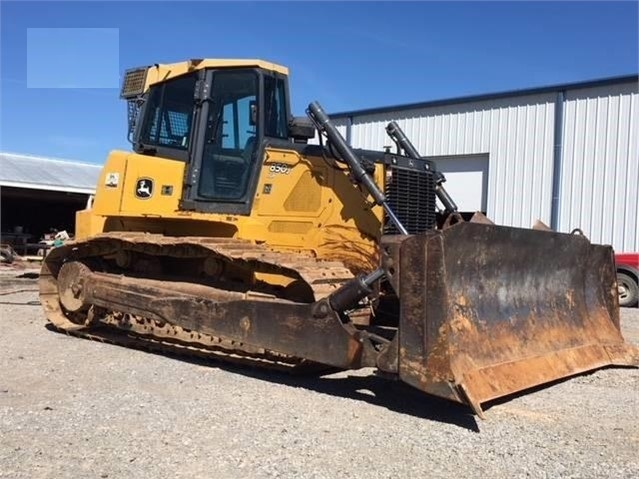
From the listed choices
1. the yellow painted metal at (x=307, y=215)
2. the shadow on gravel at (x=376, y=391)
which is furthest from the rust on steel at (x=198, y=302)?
the yellow painted metal at (x=307, y=215)

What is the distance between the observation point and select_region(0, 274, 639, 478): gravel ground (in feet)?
13.2

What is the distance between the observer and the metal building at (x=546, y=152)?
16.2 metres

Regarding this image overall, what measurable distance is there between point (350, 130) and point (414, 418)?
58.1 feet

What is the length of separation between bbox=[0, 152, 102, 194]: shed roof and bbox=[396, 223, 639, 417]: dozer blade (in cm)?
2441

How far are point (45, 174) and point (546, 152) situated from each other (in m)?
21.3

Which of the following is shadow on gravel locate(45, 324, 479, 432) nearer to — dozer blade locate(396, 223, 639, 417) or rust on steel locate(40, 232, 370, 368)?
rust on steel locate(40, 232, 370, 368)

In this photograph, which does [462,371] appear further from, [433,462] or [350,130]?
[350,130]

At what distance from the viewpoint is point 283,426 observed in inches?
187

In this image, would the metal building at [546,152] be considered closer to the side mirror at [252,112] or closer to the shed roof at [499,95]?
the shed roof at [499,95]

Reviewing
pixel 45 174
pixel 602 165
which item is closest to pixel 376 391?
pixel 602 165

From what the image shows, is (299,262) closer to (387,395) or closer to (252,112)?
(387,395)

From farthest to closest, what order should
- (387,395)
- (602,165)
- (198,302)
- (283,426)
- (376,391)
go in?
(602,165) < (198,302) < (376,391) < (387,395) < (283,426)

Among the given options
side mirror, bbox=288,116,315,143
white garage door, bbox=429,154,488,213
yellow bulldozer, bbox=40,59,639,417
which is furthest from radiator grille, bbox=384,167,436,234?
white garage door, bbox=429,154,488,213

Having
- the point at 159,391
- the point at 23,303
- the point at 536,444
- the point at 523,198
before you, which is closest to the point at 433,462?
the point at 536,444
